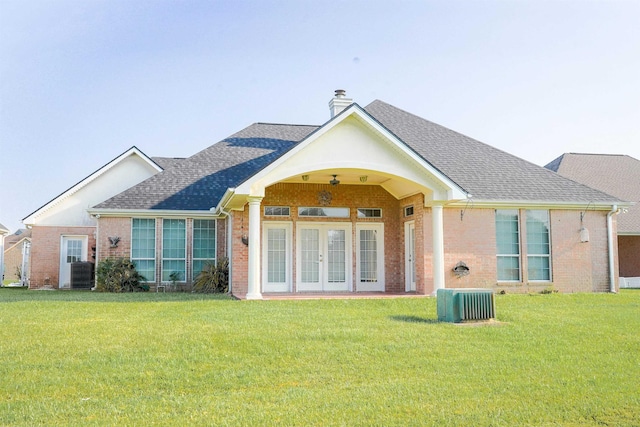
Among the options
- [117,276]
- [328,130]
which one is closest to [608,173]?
[328,130]

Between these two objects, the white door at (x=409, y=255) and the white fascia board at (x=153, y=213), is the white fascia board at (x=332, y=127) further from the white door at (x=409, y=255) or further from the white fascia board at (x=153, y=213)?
the white fascia board at (x=153, y=213)

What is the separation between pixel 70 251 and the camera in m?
24.8

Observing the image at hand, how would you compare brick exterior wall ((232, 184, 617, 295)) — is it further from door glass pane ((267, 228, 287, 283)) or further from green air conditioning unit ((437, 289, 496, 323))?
green air conditioning unit ((437, 289, 496, 323))

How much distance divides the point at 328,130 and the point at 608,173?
18.7m

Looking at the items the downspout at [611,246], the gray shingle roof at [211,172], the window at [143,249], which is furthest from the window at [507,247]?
the window at [143,249]

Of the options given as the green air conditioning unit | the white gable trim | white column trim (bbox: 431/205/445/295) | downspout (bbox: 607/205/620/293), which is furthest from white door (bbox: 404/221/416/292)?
the green air conditioning unit

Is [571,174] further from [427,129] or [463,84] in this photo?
[463,84]

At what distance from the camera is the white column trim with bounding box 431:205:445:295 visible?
16.3 metres

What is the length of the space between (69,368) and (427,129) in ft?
54.9

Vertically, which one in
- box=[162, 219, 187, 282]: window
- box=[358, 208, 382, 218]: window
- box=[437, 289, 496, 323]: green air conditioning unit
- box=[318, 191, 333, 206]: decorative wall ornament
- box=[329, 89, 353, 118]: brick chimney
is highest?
box=[329, 89, 353, 118]: brick chimney

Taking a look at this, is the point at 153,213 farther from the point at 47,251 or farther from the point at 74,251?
the point at 47,251

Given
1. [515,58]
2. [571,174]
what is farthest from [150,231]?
[571,174]

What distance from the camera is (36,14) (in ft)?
50.0

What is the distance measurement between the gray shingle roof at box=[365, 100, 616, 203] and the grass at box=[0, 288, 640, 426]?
6.59 metres
